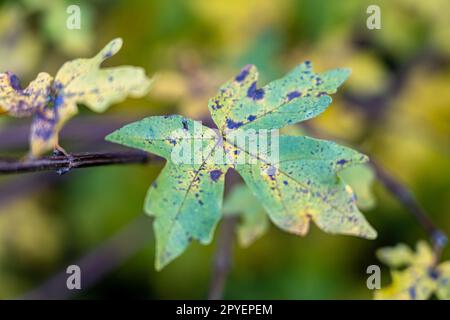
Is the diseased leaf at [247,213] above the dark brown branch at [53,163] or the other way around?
the other way around

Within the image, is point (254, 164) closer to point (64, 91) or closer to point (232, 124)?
point (232, 124)

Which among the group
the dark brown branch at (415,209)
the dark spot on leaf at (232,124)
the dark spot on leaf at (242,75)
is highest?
the dark spot on leaf at (242,75)

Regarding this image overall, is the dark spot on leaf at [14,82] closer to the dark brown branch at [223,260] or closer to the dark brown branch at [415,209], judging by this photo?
the dark brown branch at [223,260]

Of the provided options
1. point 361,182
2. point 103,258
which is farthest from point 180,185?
point 103,258

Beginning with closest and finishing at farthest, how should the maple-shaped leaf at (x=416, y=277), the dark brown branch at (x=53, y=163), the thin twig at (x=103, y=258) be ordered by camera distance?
1. the dark brown branch at (x=53, y=163)
2. the maple-shaped leaf at (x=416, y=277)
3. the thin twig at (x=103, y=258)

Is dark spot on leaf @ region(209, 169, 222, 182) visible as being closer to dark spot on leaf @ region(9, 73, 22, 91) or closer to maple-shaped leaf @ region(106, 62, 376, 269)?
maple-shaped leaf @ region(106, 62, 376, 269)

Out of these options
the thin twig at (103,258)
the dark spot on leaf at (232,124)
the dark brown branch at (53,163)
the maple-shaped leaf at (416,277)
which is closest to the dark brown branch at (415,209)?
the maple-shaped leaf at (416,277)
